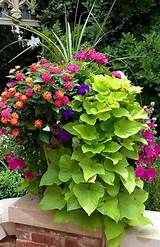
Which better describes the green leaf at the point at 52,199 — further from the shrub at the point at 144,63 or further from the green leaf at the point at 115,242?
the shrub at the point at 144,63

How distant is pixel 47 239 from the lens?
2535mm

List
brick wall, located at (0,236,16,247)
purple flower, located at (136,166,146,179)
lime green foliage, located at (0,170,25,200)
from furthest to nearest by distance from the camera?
1. lime green foliage, located at (0,170,25,200)
2. brick wall, located at (0,236,16,247)
3. purple flower, located at (136,166,146,179)

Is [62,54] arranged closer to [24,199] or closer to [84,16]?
[24,199]

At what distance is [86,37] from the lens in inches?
194

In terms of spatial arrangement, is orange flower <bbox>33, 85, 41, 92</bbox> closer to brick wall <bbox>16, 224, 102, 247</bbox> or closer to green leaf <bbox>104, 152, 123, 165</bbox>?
green leaf <bbox>104, 152, 123, 165</bbox>

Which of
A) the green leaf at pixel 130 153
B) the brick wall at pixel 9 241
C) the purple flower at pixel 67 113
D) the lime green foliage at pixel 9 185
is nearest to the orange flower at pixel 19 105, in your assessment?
the purple flower at pixel 67 113

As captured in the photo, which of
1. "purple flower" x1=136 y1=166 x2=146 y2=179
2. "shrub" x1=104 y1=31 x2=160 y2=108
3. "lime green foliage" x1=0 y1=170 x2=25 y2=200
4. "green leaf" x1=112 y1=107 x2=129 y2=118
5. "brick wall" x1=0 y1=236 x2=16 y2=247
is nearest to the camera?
"green leaf" x1=112 y1=107 x2=129 y2=118

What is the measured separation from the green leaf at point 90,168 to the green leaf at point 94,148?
6 centimetres

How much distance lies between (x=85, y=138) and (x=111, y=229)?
0.49 meters

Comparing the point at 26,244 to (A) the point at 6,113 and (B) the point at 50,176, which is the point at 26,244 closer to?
(B) the point at 50,176

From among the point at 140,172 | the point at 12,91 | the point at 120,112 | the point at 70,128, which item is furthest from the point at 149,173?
the point at 12,91

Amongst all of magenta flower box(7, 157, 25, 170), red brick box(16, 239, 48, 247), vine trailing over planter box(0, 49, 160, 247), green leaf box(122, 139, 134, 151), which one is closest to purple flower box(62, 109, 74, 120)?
vine trailing over planter box(0, 49, 160, 247)

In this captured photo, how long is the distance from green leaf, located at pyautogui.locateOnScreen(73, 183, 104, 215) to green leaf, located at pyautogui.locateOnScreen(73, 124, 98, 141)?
24cm

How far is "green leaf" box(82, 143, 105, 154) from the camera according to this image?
2246mm
